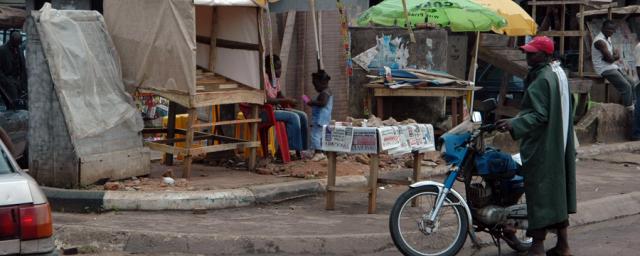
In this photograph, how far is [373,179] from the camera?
879 cm

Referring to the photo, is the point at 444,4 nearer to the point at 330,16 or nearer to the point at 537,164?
the point at 330,16

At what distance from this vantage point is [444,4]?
14000 mm

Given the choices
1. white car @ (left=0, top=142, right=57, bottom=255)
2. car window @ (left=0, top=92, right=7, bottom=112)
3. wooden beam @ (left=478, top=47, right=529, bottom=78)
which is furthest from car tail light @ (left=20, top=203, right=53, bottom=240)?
wooden beam @ (left=478, top=47, right=529, bottom=78)

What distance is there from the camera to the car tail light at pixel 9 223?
14.6ft

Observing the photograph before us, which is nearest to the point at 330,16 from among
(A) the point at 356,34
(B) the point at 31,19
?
(A) the point at 356,34

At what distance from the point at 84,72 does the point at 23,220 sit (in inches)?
197

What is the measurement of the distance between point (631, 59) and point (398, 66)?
636 centimetres

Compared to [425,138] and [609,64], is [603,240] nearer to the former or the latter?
[425,138]

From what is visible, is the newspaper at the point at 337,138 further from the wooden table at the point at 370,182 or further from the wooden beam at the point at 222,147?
the wooden beam at the point at 222,147

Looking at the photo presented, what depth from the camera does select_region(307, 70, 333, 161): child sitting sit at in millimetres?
11148

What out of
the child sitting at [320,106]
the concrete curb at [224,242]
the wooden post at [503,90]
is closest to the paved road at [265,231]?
the concrete curb at [224,242]

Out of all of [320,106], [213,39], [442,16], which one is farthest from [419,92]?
[213,39]

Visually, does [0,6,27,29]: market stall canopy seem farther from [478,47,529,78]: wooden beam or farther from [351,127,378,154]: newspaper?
[478,47,529,78]: wooden beam

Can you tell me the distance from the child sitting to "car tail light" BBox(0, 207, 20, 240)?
22.4ft
